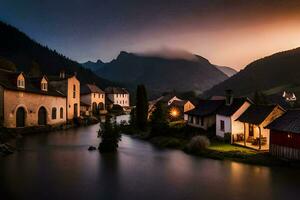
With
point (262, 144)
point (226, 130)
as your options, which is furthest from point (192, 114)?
point (262, 144)

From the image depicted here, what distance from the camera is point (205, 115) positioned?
147 ft

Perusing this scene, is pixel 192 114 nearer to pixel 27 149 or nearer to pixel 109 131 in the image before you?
pixel 109 131

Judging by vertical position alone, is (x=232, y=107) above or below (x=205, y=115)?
above

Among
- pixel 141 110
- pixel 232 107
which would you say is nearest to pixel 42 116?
pixel 141 110

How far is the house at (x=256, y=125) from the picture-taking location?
33009 mm

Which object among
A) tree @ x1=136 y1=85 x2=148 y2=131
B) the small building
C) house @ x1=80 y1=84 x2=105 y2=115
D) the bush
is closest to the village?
the small building

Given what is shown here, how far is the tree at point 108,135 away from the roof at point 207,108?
47.9 ft

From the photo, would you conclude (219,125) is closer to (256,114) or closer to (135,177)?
(256,114)

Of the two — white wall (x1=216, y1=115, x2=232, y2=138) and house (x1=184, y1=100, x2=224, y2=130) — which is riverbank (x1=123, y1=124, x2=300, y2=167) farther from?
house (x1=184, y1=100, x2=224, y2=130)

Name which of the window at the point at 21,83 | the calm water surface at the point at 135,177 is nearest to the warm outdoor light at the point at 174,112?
the window at the point at 21,83

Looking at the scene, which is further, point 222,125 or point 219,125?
point 219,125

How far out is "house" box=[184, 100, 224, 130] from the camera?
44438 mm

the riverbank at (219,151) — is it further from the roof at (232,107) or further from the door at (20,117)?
the door at (20,117)

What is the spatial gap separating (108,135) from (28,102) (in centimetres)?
2086
